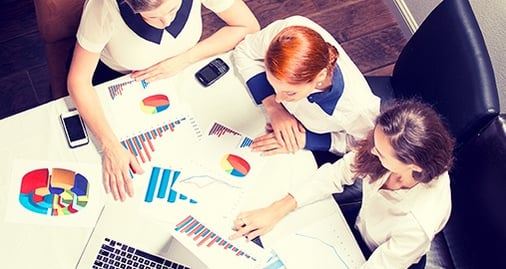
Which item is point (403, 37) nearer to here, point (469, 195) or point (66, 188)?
point (469, 195)

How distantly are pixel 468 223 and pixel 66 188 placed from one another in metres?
1.09

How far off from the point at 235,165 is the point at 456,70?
64 cm

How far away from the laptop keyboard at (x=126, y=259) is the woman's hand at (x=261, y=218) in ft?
0.55

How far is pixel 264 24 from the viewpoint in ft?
9.12

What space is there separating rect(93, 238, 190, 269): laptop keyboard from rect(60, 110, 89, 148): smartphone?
281 millimetres

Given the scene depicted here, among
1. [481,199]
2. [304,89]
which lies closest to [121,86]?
[304,89]

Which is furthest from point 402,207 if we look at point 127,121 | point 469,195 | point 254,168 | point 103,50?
point 103,50

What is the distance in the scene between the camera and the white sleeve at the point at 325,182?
166cm

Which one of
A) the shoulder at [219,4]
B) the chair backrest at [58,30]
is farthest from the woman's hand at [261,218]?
the chair backrest at [58,30]

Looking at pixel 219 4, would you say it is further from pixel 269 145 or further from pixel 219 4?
pixel 269 145

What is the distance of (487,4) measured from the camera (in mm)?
2322

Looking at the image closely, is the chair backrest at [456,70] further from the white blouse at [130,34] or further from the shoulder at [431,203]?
the white blouse at [130,34]

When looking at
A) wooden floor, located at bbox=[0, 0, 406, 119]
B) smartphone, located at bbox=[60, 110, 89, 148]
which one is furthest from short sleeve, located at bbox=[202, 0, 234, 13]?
wooden floor, located at bbox=[0, 0, 406, 119]

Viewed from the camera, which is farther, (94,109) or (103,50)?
(103,50)
